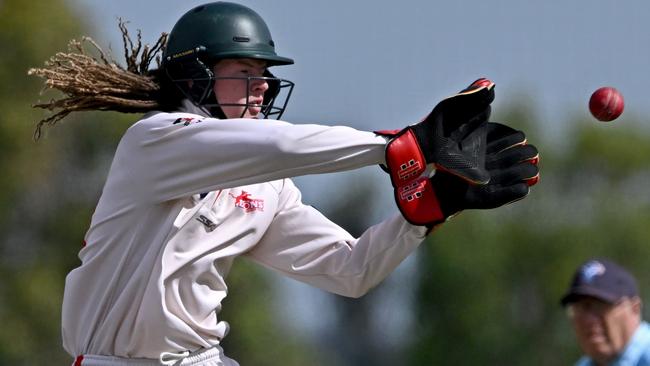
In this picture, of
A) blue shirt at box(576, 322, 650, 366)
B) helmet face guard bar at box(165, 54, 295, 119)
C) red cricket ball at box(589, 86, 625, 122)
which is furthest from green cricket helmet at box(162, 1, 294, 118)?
blue shirt at box(576, 322, 650, 366)

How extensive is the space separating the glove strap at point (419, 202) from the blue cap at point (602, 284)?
0.64 m

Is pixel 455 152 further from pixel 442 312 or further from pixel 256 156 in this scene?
pixel 442 312

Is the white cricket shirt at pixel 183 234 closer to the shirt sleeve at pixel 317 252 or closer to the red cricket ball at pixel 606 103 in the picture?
the shirt sleeve at pixel 317 252

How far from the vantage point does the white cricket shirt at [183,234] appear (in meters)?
7.73

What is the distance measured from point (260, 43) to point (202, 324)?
1344 millimetres

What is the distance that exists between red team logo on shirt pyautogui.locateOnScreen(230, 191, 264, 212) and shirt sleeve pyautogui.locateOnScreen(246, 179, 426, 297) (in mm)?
205

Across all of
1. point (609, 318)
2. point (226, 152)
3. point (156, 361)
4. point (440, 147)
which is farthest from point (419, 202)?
point (156, 361)

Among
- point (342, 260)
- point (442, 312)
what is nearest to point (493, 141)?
point (342, 260)

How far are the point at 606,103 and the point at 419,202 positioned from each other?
109cm

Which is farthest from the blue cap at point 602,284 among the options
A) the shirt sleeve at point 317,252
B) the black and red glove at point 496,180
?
the shirt sleeve at point 317,252

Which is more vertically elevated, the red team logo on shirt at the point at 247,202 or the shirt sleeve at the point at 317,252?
the red team logo on shirt at the point at 247,202

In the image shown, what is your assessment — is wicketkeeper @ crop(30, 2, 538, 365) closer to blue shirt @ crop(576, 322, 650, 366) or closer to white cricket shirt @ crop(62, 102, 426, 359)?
white cricket shirt @ crop(62, 102, 426, 359)

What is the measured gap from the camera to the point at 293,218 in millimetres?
8641

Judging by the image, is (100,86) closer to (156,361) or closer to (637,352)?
(156,361)
